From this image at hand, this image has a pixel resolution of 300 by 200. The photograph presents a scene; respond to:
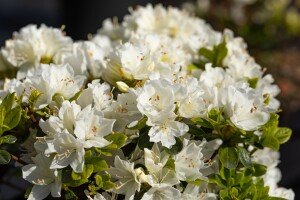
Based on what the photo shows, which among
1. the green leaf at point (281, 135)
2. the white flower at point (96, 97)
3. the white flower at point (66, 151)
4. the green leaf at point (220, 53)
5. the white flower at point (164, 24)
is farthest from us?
the white flower at point (164, 24)

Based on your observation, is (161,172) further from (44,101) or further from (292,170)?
(292,170)

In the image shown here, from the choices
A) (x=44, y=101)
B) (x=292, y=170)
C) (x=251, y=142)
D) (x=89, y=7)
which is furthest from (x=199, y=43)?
(x=89, y=7)

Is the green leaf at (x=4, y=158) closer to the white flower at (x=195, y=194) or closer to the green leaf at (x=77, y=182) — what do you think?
the green leaf at (x=77, y=182)

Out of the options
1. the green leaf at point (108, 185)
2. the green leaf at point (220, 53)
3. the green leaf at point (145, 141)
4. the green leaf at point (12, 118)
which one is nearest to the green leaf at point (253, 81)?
the green leaf at point (220, 53)

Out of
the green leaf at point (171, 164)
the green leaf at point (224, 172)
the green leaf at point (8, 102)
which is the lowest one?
the green leaf at point (171, 164)

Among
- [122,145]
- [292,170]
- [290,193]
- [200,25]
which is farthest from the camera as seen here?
[292,170]

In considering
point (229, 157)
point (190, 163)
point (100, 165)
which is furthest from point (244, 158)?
point (100, 165)

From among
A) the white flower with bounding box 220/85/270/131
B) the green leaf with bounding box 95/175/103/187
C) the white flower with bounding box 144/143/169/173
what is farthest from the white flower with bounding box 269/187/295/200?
the green leaf with bounding box 95/175/103/187

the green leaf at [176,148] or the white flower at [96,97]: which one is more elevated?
the white flower at [96,97]
